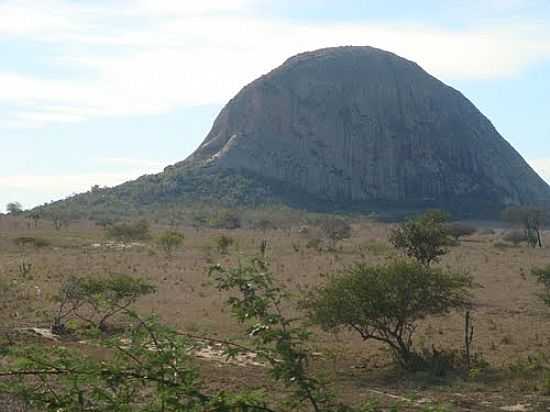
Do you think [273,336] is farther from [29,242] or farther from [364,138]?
[364,138]

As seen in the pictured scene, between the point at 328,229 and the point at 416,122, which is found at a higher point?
the point at 416,122

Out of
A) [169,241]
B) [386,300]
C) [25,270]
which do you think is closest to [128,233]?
[169,241]

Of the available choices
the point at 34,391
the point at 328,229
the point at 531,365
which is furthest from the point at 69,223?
the point at 34,391

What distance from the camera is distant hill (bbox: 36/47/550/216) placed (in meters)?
136

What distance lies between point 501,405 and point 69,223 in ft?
240

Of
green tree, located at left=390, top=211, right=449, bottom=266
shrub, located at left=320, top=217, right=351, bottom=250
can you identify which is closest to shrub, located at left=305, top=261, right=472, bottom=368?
green tree, located at left=390, top=211, right=449, bottom=266

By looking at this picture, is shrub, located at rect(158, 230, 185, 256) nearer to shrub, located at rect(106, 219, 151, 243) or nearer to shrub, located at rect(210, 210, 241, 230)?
shrub, located at rect(106, 219, 151, 243)

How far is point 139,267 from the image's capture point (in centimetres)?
3919

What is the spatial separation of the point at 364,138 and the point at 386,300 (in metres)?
132

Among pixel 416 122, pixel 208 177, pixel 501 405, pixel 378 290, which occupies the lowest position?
pixel 501 405

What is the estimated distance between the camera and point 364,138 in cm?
14825

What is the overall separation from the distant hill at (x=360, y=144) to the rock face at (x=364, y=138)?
185 millimetres

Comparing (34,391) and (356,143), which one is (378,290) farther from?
(356,143)

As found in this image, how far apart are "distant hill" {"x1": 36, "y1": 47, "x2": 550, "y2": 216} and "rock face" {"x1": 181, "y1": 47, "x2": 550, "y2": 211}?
0.19m
